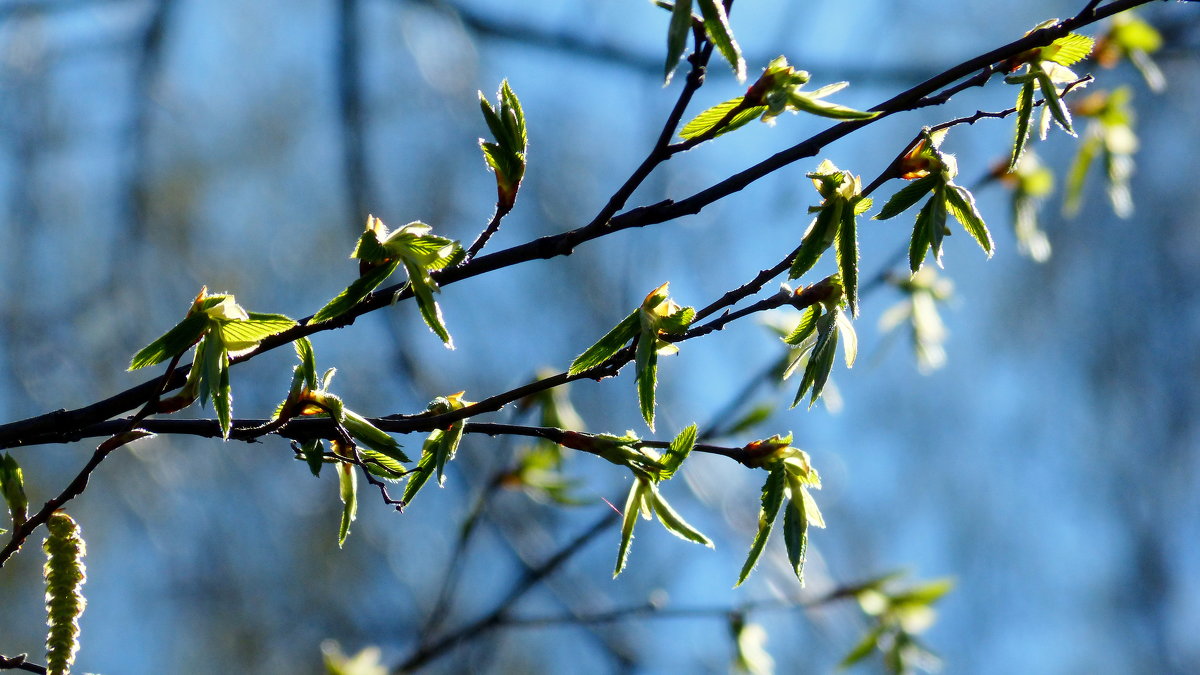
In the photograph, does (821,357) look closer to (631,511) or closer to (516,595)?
(631,511)

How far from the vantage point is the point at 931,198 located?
1.64 feet

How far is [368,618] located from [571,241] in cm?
241

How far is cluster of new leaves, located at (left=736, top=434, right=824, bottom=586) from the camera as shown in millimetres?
524

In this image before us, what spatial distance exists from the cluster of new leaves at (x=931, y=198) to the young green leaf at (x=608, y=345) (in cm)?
14

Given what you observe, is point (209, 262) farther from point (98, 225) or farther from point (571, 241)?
point (571, 241)

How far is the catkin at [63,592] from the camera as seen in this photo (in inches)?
18.7

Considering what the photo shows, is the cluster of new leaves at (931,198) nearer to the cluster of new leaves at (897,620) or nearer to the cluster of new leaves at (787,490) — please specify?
the cluster of new leaves at (787,490)

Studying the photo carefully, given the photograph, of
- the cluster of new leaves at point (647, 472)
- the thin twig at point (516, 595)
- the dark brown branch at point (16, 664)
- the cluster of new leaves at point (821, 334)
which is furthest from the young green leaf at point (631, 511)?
the thin twig at point (516, 595)

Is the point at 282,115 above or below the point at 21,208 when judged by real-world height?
above

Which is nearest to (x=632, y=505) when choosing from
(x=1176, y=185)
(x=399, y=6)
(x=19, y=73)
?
(x=399, y=6)

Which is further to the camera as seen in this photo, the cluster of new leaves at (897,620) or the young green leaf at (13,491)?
the cluster of new leaves at (897,620)

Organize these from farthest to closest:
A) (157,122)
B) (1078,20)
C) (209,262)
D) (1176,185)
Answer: (1176,185) → (209,262) → (157,122) → (1078,20)

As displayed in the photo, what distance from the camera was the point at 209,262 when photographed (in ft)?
8.50

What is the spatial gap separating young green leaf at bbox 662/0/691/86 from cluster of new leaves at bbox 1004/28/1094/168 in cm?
17
